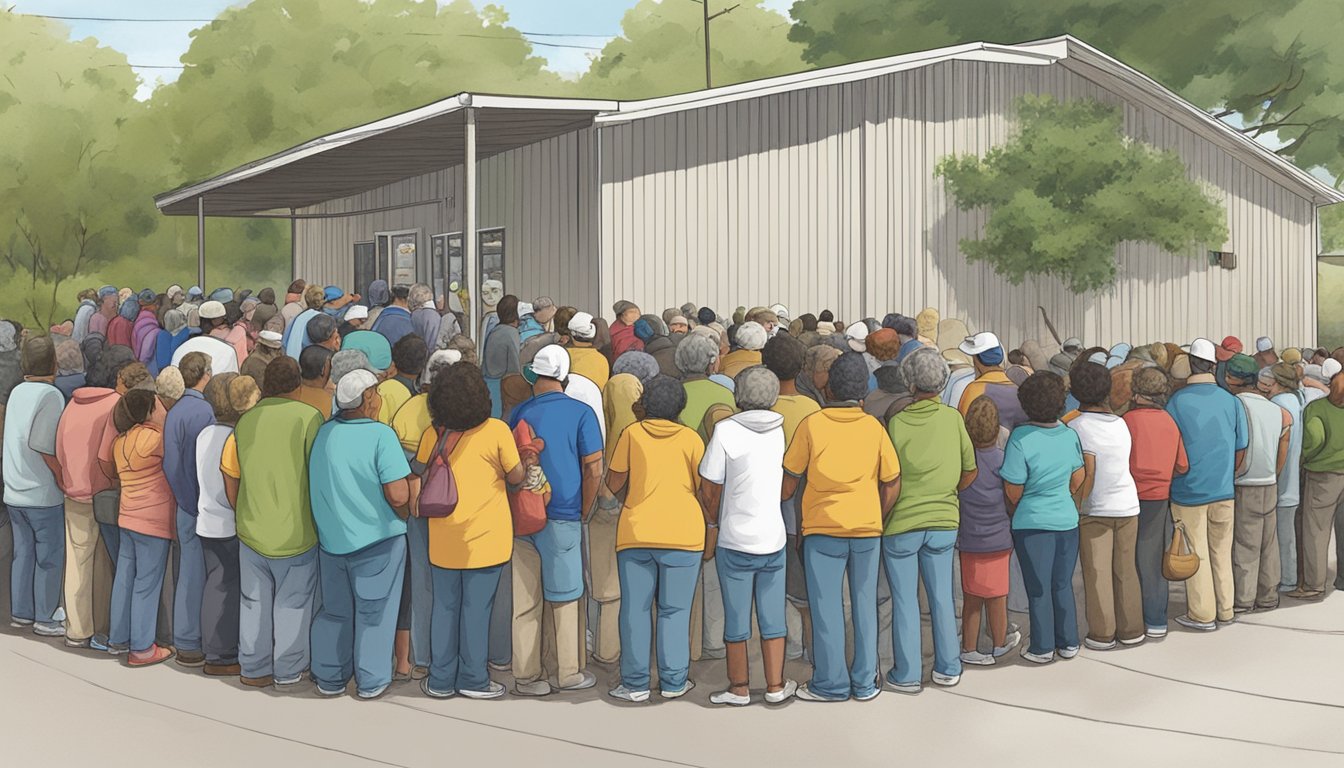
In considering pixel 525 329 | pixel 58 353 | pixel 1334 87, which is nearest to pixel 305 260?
pixel 525 329

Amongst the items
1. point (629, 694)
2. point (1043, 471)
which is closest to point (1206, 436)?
point (1043, 471)

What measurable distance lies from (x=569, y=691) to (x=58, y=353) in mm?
3642

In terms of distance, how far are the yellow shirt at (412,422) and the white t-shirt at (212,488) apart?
811 mm

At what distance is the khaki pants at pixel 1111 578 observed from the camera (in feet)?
24.1

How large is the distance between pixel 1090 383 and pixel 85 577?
5.58 meters

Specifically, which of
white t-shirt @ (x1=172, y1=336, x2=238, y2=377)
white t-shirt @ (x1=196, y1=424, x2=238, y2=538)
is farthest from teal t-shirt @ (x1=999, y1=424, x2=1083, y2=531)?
white t-shirt @ (x1=172, y1=336, x2=238, y2=377)

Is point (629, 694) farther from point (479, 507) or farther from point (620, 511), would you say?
point (479, 507)

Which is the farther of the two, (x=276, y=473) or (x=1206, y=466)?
(x=1206, y=466)

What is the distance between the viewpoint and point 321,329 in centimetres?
844

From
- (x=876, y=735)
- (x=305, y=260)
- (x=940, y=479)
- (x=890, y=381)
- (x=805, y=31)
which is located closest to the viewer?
(x=876, y=735)

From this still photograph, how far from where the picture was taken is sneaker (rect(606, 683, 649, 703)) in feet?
21.5

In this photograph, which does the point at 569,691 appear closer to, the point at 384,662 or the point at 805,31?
the point at 384,662

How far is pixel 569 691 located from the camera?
6.77m

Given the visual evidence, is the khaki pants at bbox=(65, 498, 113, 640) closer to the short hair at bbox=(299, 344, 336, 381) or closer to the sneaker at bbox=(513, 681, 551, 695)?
the short hair at bbox=(299, 344, 336, 381)
